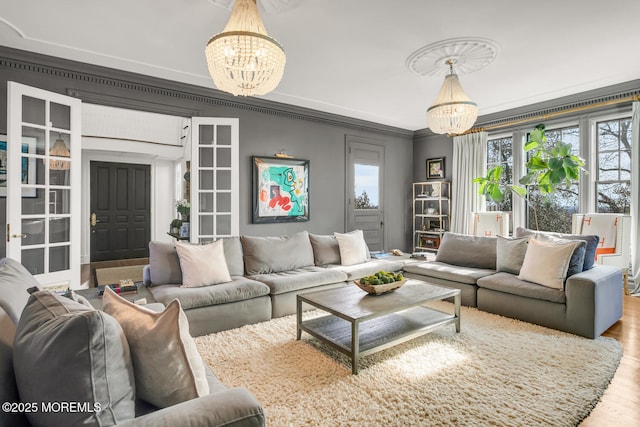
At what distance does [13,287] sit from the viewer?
149 cm

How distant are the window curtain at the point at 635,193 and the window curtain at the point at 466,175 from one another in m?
1.96

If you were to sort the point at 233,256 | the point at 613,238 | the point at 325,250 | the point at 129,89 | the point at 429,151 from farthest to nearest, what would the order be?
1. the point at 429,151
2. the point at 325,250
3. the point at 613,238
4. the point at 129,89
5. the point at 233,256

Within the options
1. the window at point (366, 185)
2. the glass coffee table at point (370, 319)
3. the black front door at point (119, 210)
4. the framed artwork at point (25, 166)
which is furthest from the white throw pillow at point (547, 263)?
the black front door at point (119, 210)

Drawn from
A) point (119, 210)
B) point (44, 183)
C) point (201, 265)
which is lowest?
point (201, 265)

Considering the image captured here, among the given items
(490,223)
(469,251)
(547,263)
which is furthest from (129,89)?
(490,223)

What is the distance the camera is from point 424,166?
7098 millimetres

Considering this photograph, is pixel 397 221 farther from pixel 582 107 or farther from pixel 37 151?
pixel 37 151

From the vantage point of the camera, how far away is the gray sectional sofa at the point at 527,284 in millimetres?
3002

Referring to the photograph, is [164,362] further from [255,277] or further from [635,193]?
[635,193]

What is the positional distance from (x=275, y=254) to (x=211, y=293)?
1.03 m

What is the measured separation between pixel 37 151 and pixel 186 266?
1.93 meters

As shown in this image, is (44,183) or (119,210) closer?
(44,183)

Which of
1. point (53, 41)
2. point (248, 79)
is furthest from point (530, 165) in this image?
point (53, 41)

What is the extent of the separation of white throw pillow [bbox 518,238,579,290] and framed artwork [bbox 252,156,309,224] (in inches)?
127
